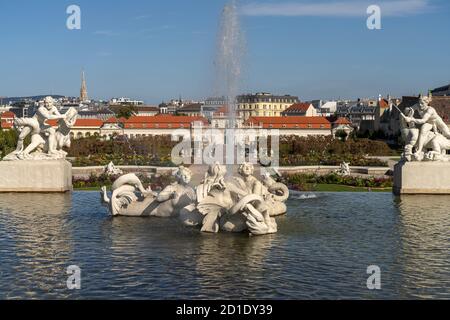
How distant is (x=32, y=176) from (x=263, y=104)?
158935 mm

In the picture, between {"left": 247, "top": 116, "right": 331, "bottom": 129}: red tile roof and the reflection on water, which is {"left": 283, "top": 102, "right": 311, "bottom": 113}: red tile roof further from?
the reflection on water

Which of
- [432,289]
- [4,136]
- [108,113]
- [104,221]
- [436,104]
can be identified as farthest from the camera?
[108,113]

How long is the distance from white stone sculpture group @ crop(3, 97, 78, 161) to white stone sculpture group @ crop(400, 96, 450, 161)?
11.9 m

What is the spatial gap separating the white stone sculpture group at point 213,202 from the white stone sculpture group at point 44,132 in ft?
21.0

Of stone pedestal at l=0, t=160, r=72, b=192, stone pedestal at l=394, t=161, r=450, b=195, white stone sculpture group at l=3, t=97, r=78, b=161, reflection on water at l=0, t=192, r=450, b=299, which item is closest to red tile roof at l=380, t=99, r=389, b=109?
stone pedestal at l=394, t=161, r=450, b=195

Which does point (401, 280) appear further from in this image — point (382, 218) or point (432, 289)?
point (382, 218)

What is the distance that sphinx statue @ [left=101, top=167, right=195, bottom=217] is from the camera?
16.4 metres

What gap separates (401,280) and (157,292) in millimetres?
4123

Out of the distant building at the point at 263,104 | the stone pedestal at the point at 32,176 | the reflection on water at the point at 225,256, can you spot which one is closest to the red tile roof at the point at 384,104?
the distant building at the point at 263,104

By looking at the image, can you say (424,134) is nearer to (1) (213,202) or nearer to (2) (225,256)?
(1) (213,202)

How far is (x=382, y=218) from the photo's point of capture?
55.9 ft
